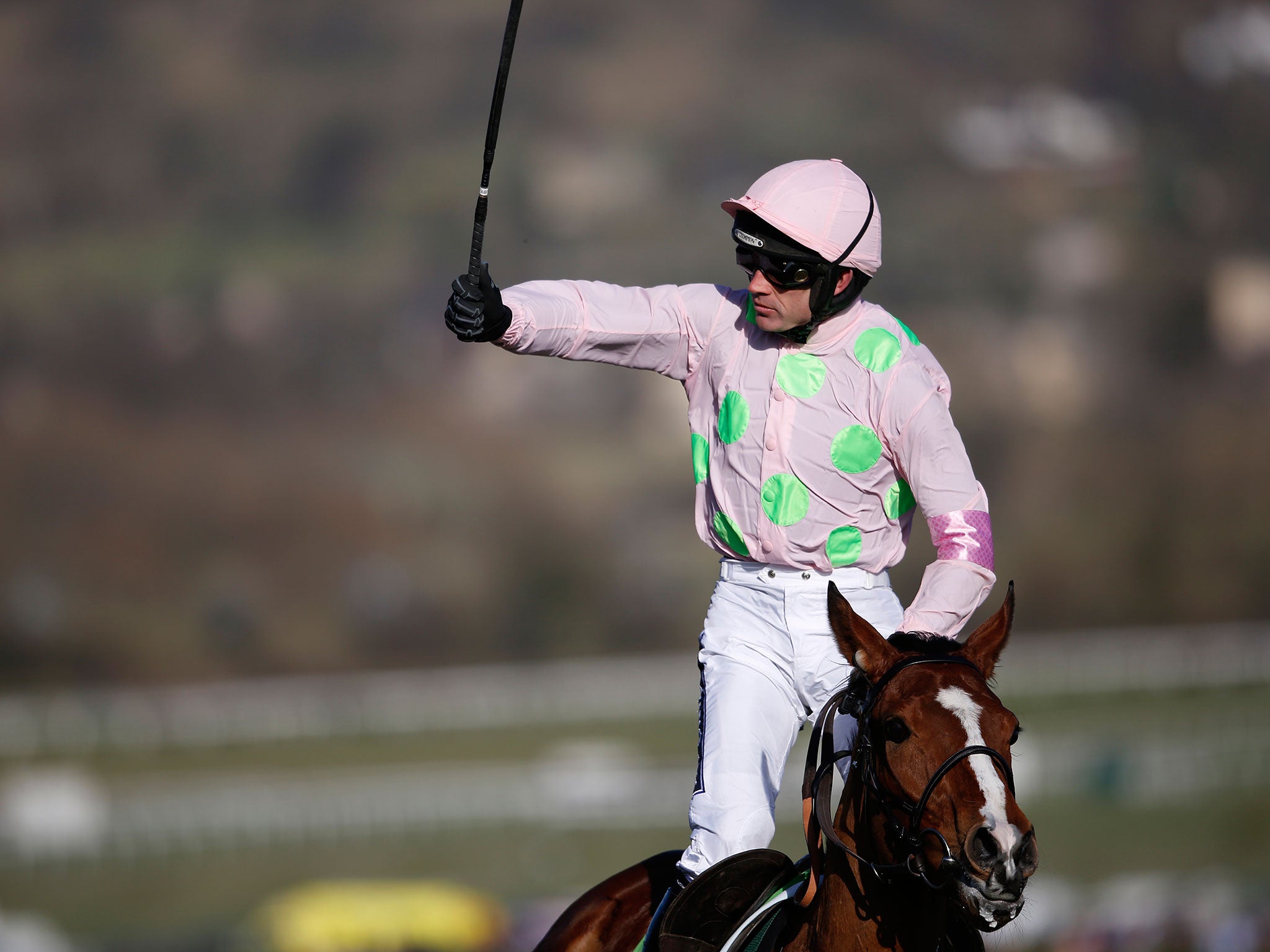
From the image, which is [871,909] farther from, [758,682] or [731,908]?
[758,682]

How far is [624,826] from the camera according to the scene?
1058 inches

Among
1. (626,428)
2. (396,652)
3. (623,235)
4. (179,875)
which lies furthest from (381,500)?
(179,875)

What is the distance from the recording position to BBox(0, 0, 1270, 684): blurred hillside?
49.6 m

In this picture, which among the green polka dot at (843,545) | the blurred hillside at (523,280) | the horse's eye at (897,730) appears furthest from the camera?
the blurred hillside at (523,280)

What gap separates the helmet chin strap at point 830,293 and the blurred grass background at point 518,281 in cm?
4151

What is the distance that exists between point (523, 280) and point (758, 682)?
146 feet

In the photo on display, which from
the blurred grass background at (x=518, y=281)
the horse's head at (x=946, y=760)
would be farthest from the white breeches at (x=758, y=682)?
the blurred grass background at (x=518, y=281)

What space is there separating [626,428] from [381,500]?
383 inches

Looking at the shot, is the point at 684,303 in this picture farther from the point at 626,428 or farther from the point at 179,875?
the point at 626,428

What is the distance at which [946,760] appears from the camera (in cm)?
266

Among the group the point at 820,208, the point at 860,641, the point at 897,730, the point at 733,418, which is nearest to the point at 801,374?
the point at 733,418

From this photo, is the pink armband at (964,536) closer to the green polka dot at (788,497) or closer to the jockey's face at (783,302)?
the green polka dot at (788,497)

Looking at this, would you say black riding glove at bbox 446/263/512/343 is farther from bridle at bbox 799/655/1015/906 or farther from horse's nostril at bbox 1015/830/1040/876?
horse's nostril at bbox 1015/830/1040/876

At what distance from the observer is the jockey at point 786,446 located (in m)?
3.59
